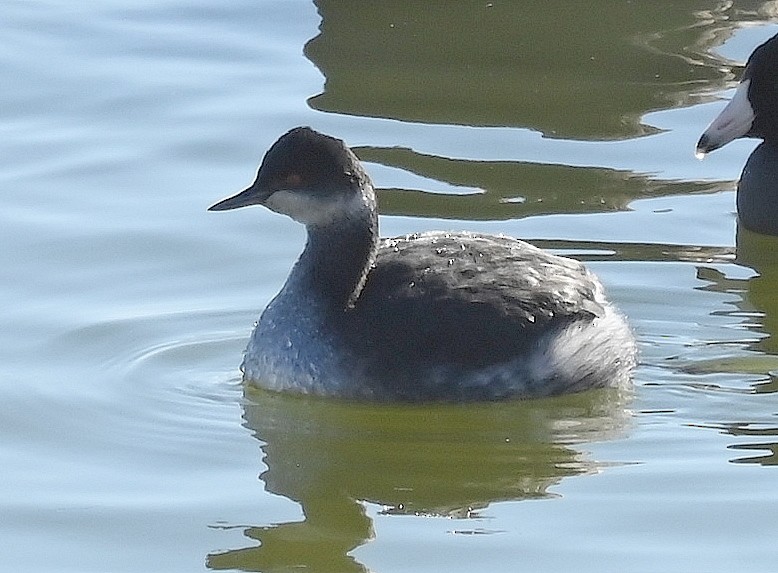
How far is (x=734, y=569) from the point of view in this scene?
6605 mm

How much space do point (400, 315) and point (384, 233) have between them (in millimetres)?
2008

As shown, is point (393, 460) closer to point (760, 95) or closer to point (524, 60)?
point (760, 95)

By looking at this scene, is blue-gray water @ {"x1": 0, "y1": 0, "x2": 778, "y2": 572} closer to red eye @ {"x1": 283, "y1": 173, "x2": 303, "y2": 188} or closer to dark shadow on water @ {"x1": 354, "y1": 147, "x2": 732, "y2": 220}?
dark shadow on water @ {"x1": 354, "y1": 147, "x2": 732, "y2": 220}

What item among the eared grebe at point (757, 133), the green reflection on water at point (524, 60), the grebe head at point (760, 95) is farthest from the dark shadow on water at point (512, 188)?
the green reflection on water at point (524, 60)

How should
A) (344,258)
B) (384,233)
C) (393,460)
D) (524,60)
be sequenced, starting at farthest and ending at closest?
(524,60) < (384,233) < (344,258) < (393,460)

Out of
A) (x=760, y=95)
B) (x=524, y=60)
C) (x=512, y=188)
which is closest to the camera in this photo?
(x=512, y=188)

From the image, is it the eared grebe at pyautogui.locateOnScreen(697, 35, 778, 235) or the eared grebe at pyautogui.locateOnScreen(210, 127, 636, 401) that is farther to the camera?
the eared grebe at pyautogui.locateOnScreen(697, 35, 778, 235)

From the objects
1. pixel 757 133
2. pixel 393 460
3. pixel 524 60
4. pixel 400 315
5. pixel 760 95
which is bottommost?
pixel 393 460

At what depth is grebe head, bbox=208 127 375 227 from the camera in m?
8.11

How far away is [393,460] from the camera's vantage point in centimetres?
766

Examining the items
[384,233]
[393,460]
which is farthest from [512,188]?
[393,460]

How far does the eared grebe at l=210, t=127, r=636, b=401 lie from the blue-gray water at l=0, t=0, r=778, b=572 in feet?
0.37

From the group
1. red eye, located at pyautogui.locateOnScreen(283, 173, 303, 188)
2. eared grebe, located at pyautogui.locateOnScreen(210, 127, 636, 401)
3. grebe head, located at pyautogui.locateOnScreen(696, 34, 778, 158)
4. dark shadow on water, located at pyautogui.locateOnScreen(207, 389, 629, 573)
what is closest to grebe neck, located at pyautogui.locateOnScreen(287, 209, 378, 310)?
Result: eared grebe, located at pyautogui.locateOnScreen(210, 127, 636, 401)

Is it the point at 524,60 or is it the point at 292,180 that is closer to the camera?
the point at 292,180
